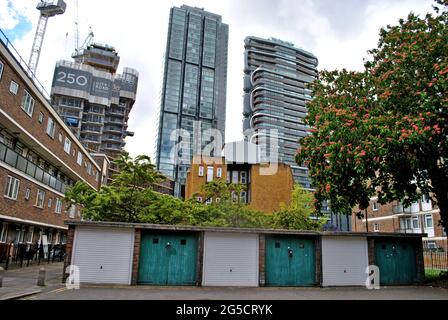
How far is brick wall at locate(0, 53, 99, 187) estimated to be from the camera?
67.9 ft

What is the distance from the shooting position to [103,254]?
47.7ft

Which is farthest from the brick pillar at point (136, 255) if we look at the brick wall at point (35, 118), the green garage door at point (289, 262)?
the brick wall at point (35, 118)

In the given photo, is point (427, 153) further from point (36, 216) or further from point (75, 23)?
point (75, 23)

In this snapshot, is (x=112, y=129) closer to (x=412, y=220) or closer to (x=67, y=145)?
(x=67, y=145)

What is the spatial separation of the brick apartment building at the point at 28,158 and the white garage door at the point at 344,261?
49.1 feet

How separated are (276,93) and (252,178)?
100 metres

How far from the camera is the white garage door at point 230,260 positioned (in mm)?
15148

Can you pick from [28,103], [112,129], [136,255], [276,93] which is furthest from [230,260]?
[276,93]

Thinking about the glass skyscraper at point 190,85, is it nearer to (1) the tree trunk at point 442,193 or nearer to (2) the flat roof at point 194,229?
(2) the flat roof at point 194,229

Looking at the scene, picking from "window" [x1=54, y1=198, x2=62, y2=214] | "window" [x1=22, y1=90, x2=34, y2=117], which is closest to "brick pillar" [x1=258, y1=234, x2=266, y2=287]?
"window" [x1=22, y1=90, x2=34, y2=117]

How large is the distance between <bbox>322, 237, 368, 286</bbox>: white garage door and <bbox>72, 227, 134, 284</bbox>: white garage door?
8.74 m
